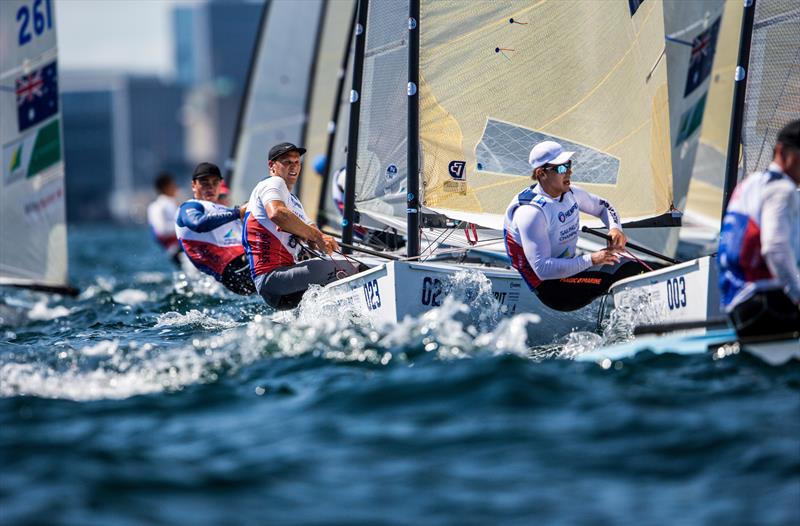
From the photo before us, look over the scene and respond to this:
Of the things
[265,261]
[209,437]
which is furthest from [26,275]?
[209,437]

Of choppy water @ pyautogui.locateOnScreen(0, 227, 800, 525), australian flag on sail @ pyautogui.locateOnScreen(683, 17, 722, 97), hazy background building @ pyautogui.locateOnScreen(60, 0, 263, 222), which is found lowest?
choppy water @ pyautogui.locateOnScreen(0, 227, 800, 525)

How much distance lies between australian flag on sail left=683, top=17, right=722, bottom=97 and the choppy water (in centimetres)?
483

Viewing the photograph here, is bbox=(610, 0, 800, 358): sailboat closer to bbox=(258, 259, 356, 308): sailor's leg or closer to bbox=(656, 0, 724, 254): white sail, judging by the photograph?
bbox=(258, 259, 356, 308): sailor's leg

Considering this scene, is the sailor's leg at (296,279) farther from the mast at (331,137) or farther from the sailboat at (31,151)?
the mast at (331,137)

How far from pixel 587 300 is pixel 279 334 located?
1.87m

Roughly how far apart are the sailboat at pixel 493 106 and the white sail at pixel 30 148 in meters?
3.37

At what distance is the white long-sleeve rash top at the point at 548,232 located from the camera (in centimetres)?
708

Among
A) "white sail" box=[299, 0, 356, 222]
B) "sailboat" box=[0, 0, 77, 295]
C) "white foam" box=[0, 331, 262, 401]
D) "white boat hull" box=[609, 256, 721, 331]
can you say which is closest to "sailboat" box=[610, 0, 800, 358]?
"white boat hull" box=[609, 256, 721, 331]

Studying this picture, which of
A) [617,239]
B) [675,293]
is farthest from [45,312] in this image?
[675,293]

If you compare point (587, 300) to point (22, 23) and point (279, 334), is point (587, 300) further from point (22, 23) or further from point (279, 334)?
point (22, 23)

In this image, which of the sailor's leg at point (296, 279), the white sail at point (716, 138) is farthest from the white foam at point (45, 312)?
the white sail at point (716, 138)

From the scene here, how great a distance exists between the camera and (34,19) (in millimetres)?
10883

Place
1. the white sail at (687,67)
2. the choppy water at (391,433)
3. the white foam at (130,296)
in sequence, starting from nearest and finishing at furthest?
the choppy water at (391,433), the white sail at (687,67), the white foam at (130,296)

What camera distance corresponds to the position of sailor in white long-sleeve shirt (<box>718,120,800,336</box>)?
540cm
